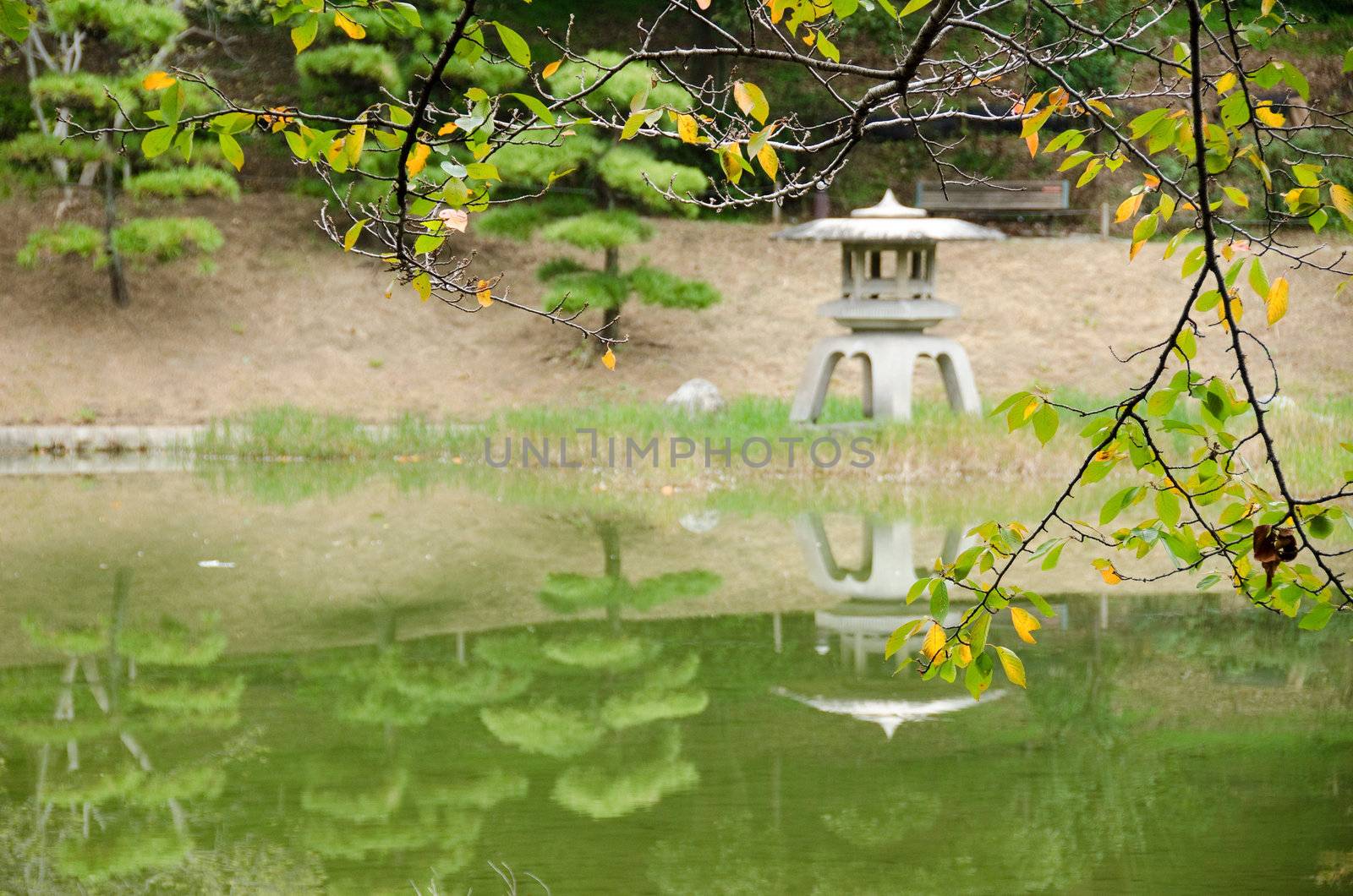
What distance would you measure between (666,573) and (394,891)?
11.2 ft

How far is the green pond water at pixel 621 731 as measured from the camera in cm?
299

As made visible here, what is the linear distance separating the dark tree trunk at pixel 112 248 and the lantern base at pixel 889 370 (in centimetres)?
593

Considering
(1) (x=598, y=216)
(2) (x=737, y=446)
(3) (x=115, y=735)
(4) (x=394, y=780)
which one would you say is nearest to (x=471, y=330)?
(1) (x=598, y=216)

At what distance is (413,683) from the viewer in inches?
175

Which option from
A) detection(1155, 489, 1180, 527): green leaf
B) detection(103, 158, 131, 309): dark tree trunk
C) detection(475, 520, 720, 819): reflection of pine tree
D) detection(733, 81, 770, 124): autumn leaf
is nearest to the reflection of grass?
detection(475, 520, 720, 819): reflection of pine tree

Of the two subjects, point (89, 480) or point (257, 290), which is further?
point (257, 290)

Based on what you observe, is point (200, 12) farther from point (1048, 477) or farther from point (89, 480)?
point (1048, 477)

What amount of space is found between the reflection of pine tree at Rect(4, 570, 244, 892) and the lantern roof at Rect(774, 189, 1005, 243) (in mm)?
5568

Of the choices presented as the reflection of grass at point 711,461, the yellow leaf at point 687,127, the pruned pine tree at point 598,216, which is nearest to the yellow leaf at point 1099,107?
the yellow leaf at point 687,127

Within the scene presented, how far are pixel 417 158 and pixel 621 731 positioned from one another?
2.52 metres

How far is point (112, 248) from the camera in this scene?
12359 mm

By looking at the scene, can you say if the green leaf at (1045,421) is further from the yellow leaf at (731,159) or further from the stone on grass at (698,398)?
the stone on grass at (698,398)

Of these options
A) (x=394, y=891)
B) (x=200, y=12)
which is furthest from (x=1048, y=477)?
(x=200, y=12)

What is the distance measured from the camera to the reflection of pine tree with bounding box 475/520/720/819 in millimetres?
3510
